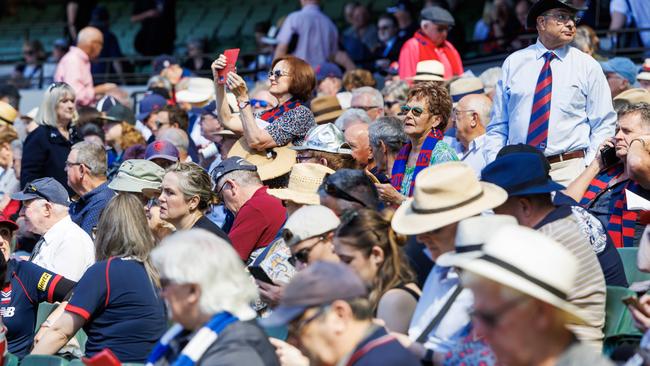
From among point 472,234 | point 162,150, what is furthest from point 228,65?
point 472,234

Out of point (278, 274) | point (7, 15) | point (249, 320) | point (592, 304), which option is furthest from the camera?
point (7, 15)

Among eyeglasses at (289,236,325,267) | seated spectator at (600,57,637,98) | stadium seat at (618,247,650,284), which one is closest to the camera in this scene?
eyeglasses at (289,236,325,267)

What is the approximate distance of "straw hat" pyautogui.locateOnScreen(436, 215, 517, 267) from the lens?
441cm

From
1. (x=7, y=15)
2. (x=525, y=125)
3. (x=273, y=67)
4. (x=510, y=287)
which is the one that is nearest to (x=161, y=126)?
(x=273, y=67)

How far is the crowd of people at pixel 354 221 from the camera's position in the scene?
4.04 m

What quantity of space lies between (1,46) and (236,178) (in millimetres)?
15908

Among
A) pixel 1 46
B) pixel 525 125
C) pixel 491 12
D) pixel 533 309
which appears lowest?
pixel 1 46

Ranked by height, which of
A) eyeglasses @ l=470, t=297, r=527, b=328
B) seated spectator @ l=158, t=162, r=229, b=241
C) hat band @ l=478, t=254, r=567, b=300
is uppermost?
hat band @ l=478, t=254, r=567, b=300

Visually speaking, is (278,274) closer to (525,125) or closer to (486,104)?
(525,125)

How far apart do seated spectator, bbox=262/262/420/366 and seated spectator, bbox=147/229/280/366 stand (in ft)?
1.00

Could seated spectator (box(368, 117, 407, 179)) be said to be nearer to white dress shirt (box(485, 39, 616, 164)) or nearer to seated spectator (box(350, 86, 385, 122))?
white dress shirt (box(485, 39, 616, 164))

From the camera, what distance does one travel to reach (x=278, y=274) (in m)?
5.83

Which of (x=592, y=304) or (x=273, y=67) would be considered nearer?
(x=592, y=304)

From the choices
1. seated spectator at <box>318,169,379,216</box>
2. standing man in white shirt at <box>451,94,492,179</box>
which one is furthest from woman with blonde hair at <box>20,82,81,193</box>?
seated spectator at <box>318,169,379,216</box>
